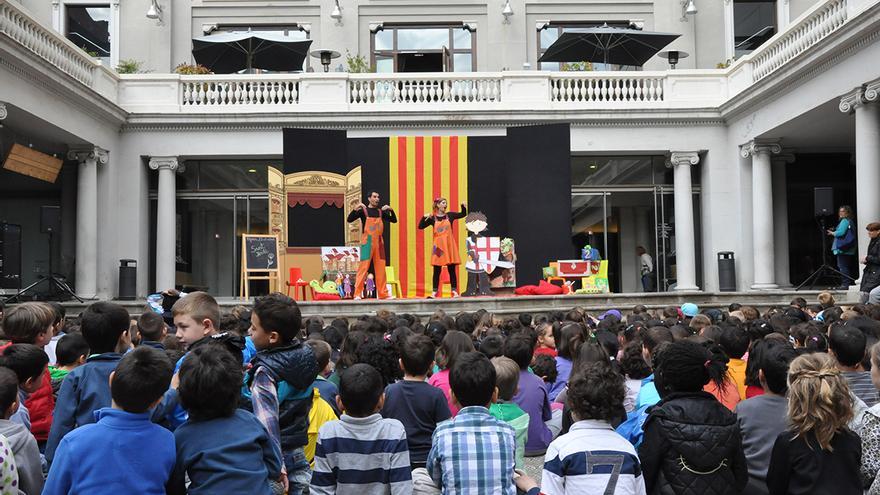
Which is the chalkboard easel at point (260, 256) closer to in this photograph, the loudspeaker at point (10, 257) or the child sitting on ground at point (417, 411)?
the loudspeaker at point (10, 257)

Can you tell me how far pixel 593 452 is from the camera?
341 centimetres

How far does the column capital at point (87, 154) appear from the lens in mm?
19422

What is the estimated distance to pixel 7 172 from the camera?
2150 centimetres

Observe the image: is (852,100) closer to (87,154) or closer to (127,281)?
(127,281)

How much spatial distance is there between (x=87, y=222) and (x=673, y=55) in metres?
15.4

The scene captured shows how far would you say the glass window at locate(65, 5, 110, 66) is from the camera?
24703mm

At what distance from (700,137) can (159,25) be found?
15548 mm

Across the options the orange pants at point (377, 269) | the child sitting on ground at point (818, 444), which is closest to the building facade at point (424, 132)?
the orange pants at point (377, 269)

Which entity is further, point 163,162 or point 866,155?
point 163,162

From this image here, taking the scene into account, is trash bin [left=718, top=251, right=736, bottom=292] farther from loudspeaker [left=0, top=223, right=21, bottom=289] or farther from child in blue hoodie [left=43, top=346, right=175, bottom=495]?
child in blue hoodie [left=43, top=346, right=175, bottom=495]

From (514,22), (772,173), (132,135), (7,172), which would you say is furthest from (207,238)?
(772,173)

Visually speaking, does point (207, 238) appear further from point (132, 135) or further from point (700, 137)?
point (700, 137)

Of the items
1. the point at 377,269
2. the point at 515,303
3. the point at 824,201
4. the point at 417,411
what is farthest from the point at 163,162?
the point at 417,411

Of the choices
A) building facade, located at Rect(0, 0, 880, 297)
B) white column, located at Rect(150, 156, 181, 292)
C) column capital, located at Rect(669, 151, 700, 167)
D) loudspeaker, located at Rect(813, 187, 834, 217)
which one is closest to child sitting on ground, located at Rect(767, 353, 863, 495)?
building facade, located at Rect(0, 0, 880, 297)
